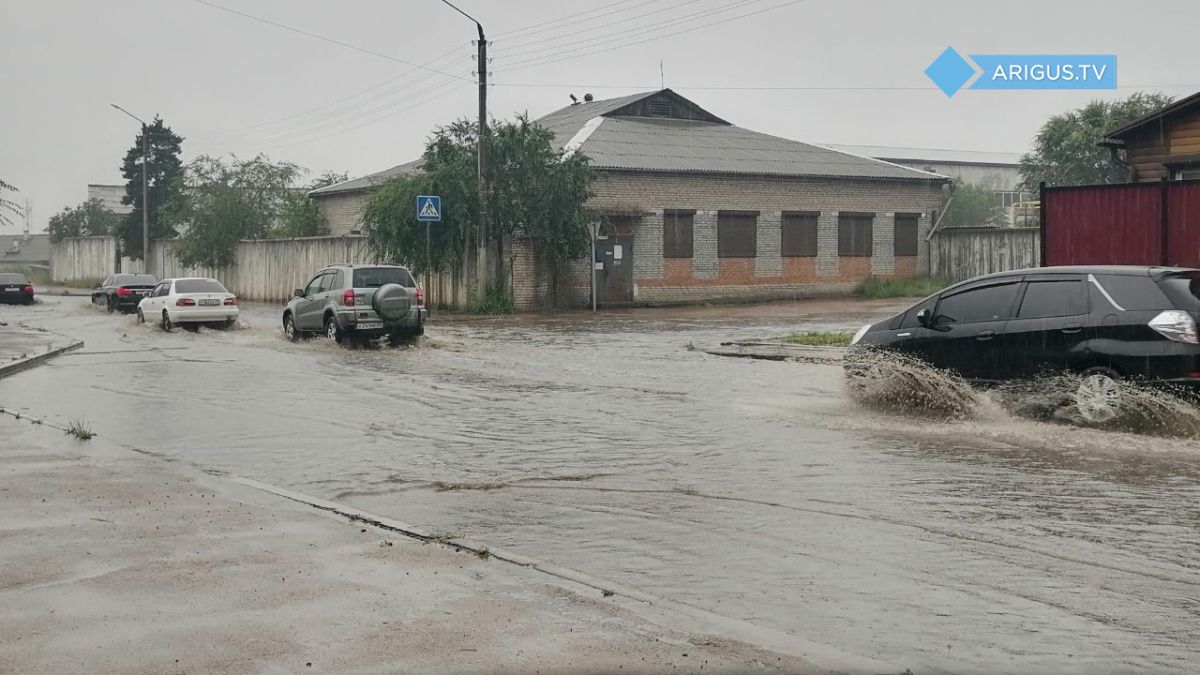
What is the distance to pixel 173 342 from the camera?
28.2 meters

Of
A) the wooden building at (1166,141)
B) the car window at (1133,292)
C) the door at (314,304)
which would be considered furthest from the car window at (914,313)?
the door at (314,304)

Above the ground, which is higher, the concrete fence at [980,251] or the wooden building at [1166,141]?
the wooden building at [1166,141]

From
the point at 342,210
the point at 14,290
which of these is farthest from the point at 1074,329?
the point at 14,290

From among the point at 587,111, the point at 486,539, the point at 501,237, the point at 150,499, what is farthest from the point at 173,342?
the point at 587,111

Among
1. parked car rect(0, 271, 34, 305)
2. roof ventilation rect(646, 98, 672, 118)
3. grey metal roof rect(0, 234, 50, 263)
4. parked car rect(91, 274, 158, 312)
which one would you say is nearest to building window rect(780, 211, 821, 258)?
roof ventilation rect(646, 98, 672, 118)

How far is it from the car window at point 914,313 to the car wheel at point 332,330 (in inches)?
532

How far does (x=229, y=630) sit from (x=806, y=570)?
3.24 metres

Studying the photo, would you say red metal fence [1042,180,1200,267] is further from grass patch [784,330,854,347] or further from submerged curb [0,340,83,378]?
submerged curb [0,340,83,378]

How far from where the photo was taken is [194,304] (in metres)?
31.7

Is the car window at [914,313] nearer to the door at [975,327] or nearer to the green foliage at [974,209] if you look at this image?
the door at [975,327]

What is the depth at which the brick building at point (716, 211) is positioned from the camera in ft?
143

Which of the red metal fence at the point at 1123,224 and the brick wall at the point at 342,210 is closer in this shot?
the red metal fence at the point at 1123,224

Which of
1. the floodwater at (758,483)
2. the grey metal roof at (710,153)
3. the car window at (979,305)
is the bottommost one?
the floodwater at (758,483)

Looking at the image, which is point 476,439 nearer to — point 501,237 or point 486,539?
point 486,539
